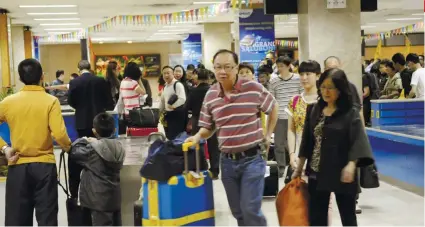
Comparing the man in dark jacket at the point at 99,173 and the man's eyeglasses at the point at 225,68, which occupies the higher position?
the man's eyeglasses at the point at 225,68

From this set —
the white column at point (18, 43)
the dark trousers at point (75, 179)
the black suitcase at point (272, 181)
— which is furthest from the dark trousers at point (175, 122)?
the white column at point (18, 43)

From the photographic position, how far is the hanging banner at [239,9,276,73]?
57.8ft

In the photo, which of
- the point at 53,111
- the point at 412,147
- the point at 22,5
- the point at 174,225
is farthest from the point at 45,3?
the point at 174,225

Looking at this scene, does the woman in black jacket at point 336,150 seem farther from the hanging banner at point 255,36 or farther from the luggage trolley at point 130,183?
the hanging banner at point 255,36

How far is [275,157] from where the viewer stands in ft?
28.0

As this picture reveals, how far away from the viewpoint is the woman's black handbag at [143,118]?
9031 millimetres

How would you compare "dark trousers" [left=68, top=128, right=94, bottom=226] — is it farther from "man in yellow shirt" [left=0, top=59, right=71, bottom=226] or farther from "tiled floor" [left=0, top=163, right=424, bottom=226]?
"tiled floor" [left=0, top=163, right=424, bottom=226]

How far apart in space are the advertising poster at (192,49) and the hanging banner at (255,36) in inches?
533

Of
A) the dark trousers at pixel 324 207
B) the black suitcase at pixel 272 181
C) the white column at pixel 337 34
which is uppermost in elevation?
the white column at pixel 337 34

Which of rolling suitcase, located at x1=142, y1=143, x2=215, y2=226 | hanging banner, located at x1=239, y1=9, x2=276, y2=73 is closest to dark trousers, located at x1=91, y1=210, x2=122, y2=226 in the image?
rolling suitcase, located at x1=142, y1=143, x2=215, y2=226

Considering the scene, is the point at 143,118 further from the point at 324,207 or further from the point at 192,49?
the point at 192,49

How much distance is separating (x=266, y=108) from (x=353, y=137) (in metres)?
0.66

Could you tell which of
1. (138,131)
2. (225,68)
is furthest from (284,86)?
(225,68)

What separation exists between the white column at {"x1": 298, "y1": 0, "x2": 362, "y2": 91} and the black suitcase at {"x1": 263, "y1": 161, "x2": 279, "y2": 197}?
278 cm
